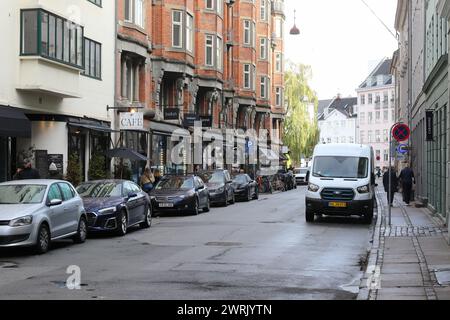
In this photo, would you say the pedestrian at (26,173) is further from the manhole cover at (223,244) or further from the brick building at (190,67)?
the brick building at (190,67)

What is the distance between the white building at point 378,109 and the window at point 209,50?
255 feet

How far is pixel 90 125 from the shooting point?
26.4 m

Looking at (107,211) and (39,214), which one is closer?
(39,214)

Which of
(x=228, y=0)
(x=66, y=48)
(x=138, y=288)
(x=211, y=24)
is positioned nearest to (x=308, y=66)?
(x=228, y=0)

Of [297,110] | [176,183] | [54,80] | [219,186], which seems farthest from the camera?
[297,110]

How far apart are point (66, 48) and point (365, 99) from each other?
10378 cm

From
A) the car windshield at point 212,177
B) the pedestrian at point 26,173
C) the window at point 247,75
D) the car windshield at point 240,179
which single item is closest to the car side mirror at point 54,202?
the pedestrian at point 26,173

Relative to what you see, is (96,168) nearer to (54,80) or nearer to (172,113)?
(54,80)

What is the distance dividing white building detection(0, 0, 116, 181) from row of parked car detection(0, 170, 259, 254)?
13.7 feet

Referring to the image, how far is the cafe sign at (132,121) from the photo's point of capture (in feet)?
92.8

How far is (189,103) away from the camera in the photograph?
39531 millimetres

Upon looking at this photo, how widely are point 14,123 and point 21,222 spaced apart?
27.0 feet

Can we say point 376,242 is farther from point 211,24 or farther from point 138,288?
point 211,24

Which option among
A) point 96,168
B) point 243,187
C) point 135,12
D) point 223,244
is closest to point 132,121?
point 96,168
